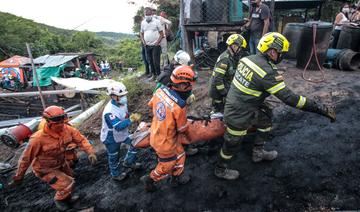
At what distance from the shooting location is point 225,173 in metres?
3.97

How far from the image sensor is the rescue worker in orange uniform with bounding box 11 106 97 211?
3.76m

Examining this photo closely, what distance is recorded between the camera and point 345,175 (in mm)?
3648

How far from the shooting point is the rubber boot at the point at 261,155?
4.18 m

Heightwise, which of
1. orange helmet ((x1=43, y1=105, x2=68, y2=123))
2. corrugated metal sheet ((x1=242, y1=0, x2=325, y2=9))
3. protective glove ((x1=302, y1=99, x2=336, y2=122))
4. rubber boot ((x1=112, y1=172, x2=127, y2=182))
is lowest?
rubber boot ((x1=112, y1=172, x2=127, y2=182))

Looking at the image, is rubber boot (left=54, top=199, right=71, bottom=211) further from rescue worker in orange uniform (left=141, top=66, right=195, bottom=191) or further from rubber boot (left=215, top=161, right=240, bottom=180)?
rubber boot (left=215, top=161, right=240, bottom=180)

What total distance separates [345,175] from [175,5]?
1583 cm

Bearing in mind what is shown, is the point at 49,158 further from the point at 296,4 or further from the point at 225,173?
the point at 296,4

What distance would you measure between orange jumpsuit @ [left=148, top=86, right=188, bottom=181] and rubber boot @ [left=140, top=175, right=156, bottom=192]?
0.15 m

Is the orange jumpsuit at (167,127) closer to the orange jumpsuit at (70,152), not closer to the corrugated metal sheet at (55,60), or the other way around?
the orange jumpsuit at (70,152)

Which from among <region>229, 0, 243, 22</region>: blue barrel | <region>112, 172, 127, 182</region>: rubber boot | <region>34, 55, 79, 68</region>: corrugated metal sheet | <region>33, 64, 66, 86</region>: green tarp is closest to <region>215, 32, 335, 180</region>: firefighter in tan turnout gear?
<region>112, 172, 127, 182</region>: rubber boot

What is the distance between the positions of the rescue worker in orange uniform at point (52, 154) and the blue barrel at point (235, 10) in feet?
18.1

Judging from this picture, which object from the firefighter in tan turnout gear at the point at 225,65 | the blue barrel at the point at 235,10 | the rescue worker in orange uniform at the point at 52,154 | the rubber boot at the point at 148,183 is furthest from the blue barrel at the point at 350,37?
the rescue worker in orange uniform at the point at 52,154

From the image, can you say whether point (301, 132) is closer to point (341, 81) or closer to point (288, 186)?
point (288, 186)

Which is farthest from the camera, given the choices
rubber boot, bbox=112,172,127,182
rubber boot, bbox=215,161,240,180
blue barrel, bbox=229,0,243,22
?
blue barrel, bbox=229,0,243,22
